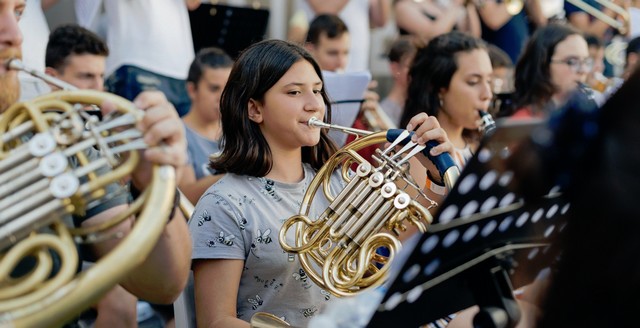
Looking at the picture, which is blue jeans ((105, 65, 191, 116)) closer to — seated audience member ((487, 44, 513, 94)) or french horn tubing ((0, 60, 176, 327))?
seated audience member ((487, 44, 513, 94))

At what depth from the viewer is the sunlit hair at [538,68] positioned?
4734 millimetres

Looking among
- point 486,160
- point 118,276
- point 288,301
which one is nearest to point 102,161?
point 118,276

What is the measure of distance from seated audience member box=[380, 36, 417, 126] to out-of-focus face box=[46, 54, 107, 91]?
1.74 meters

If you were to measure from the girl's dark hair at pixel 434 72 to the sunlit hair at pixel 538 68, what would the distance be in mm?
836

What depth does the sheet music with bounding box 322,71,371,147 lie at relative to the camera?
3.88m

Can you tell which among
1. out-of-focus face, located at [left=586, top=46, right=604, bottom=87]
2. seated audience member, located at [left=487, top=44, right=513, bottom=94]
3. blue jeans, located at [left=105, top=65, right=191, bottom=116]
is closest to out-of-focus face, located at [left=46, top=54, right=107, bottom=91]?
blue jeans, located at [left=105, top=65, right=191, bottom=116]

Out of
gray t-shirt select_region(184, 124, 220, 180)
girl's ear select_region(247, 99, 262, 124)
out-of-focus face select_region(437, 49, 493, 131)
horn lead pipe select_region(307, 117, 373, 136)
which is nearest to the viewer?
horn lead pipe select_region(307, 117, 373, 136)

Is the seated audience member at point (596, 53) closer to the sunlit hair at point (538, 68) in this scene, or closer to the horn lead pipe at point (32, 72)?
the sunlit hair at point (538, 68)

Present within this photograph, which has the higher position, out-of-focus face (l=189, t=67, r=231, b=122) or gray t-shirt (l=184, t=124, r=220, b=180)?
out-of-focus face (l=189, t=67, r=231, b=122)

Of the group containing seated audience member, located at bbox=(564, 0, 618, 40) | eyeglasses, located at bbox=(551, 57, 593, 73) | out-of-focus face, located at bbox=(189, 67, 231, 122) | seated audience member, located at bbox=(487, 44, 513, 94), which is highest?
eyeglasses, located at bbox=(551, 57, 593, 73)

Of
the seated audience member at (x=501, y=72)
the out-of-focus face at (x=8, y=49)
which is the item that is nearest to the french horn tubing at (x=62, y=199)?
the out-of-focus face at (x=8, y=49)

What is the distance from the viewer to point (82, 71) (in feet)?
13.3

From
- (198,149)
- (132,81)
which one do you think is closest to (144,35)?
(132,81)

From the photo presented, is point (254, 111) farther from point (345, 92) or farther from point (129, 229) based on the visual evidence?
point (345, 92)
